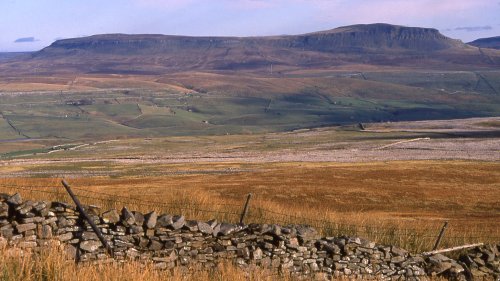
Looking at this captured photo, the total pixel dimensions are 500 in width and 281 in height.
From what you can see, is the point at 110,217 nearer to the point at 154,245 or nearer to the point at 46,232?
the point at 154,245

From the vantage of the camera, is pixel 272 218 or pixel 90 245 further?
pixel 272 218

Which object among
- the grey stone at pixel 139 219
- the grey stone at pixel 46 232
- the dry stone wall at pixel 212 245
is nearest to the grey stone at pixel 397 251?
the dry stone wall at pixel 212 245

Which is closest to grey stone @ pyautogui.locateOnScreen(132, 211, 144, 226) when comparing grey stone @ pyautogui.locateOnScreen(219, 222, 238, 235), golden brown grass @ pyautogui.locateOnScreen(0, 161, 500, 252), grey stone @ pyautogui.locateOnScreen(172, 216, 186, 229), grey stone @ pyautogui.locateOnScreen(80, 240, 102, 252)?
grey stone @ pyautogui.locateOnScreen(172, 216, 186, 229)

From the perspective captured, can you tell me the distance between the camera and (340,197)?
40.8m

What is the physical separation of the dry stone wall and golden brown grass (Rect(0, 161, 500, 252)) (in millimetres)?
Result: 1513

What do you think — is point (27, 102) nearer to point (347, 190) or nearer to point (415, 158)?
point (415, 158)

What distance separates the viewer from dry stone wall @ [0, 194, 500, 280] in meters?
15.3

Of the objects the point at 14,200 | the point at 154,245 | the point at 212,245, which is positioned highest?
the point at 14,200

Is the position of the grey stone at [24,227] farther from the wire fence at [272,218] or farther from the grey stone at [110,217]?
the wire fence at [272,218]

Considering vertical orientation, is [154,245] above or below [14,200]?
below

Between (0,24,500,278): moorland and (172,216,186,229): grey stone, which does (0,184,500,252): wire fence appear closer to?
(0,24,500,278): moorland

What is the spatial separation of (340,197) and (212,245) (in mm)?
24676

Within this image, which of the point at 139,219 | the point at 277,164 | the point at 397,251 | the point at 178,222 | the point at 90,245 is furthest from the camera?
the point at 277,164

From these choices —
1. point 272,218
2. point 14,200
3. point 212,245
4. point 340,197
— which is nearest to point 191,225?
point 212,245
